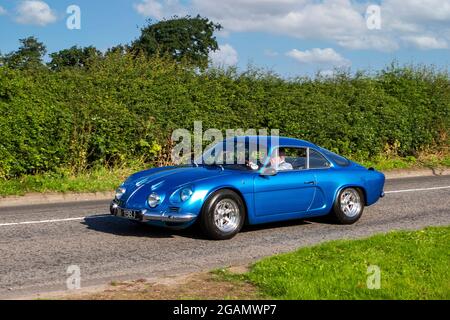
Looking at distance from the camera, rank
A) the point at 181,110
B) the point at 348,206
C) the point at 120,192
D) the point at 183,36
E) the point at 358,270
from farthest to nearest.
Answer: the point at 183,36 < the point at 181,110 < the point at 348,206 < the point at 120,192 < the point at 358,270

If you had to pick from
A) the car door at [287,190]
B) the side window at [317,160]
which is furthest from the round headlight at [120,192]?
the side window at [317,160]

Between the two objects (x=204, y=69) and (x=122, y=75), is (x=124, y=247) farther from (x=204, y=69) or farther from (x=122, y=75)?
(x=204, y=69)

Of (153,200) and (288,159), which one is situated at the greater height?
(288,159)

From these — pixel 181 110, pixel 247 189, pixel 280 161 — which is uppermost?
pixel 181 110

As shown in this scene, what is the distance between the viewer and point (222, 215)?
31.9ft

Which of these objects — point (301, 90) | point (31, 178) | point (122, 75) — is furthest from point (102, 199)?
point (301, 90)

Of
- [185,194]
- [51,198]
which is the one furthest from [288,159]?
[51,198]

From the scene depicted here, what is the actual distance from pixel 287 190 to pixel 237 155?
3.03 ft

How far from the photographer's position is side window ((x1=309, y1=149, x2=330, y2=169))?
36.2 feet

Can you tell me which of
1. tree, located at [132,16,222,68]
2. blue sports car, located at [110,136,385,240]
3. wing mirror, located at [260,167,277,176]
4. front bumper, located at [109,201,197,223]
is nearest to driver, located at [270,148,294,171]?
blue sports car, located at [110,136,385,240]

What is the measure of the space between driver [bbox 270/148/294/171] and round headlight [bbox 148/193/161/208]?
1.97 meters

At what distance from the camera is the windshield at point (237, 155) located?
33.9 feet

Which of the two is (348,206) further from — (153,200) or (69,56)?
(69,56)

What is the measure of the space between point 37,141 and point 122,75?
12.4 feet
